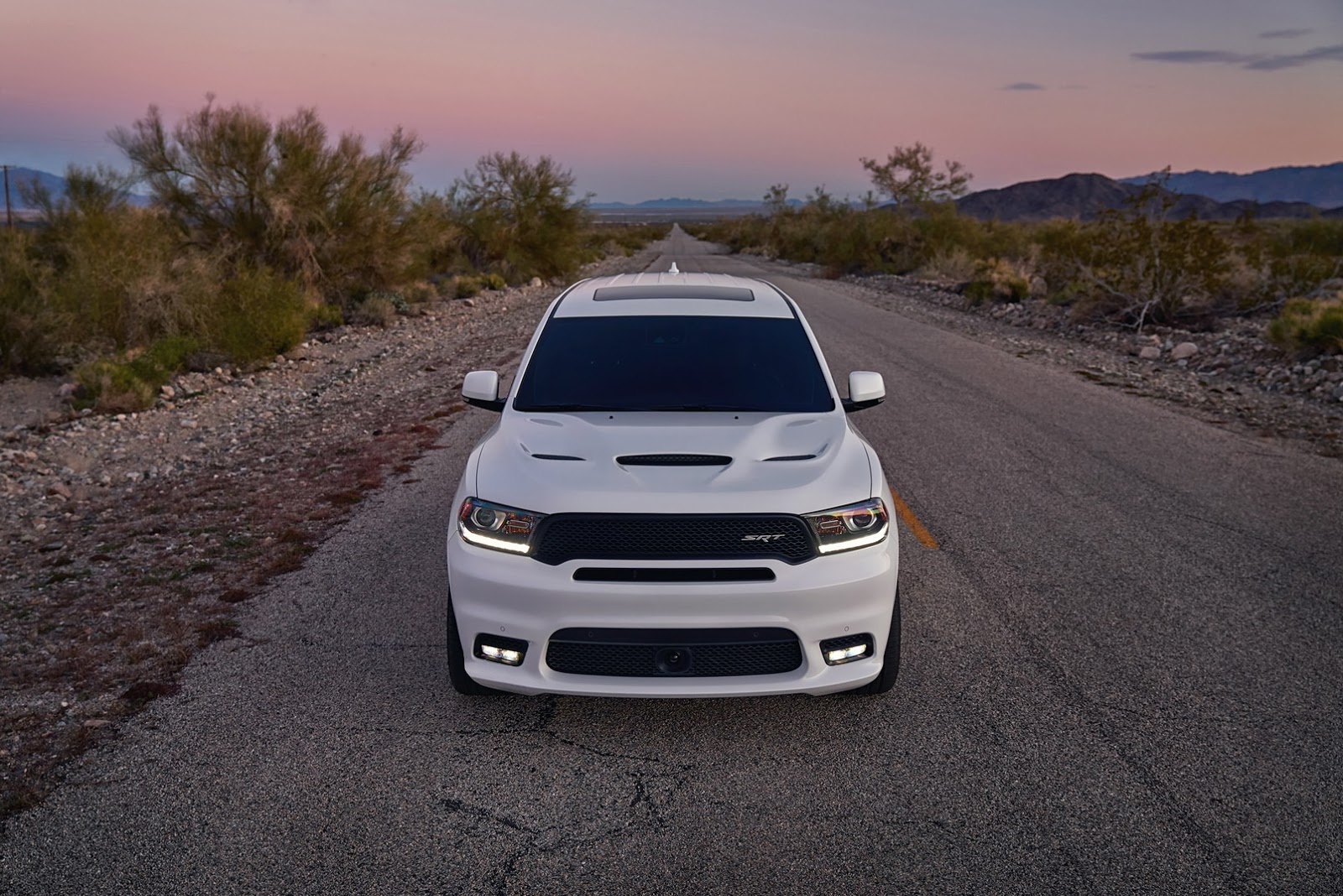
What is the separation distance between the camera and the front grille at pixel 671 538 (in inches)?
156

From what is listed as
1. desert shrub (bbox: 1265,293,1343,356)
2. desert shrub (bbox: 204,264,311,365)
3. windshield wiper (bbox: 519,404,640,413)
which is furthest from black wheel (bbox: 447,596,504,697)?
desert shrub (bbox: 1265,293,1343,356)

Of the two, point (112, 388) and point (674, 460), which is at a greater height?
point (674, 460)

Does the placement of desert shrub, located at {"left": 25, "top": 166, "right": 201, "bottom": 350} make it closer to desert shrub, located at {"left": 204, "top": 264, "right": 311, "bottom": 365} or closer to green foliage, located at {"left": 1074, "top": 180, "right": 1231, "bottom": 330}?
desert shrub, located at {"left": 204, "top": 264, "right": 311, "bottom": 365}

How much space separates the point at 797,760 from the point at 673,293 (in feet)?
9.71

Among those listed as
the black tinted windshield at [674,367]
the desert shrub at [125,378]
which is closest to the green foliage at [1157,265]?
the black tinted windshield at [674,367]

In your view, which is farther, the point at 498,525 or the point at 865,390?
the point at 865,390

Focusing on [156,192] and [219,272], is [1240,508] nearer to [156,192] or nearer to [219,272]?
[219,272]

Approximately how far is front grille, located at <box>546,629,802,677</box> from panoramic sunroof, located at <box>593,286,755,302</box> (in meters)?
2.48

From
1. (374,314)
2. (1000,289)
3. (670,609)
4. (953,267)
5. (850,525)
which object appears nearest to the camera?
(670,609)

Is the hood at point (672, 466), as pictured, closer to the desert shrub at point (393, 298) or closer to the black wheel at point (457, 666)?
the black wheel at point (457, 666)

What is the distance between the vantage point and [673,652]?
3.97 meters

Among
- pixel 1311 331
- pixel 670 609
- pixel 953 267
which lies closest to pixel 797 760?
pixel 670 609

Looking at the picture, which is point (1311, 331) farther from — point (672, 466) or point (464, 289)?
point (464, 289)

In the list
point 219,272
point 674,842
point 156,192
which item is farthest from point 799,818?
point 156,192
